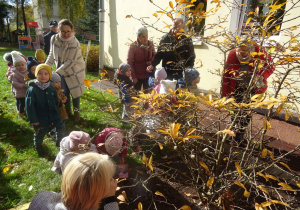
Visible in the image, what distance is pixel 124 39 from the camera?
8.84m

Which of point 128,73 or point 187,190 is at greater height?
point 128,73

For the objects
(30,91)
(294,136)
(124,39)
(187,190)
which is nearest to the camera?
(187,190)

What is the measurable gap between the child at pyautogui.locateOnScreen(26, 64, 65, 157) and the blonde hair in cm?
201

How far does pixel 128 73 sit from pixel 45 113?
158cm

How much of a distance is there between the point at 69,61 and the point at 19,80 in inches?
45.6

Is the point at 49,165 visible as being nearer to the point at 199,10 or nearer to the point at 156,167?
the point at 156,167

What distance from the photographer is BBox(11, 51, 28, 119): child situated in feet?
13.7

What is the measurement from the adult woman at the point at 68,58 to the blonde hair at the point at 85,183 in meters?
2.63

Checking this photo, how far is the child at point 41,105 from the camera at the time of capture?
3.04 m

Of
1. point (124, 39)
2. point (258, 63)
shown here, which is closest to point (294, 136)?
point (258, 63)

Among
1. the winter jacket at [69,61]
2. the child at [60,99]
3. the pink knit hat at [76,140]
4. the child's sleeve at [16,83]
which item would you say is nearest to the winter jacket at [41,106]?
the child at [60,99]

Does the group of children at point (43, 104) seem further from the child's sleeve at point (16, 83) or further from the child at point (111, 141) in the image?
the child's sleeve at point (16, 83)

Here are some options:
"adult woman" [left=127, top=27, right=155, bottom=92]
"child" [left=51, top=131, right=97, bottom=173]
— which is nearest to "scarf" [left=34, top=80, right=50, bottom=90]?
"child" [left=51, top=131, right=97, bottom=173]

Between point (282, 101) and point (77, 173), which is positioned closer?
point (282, 101)
